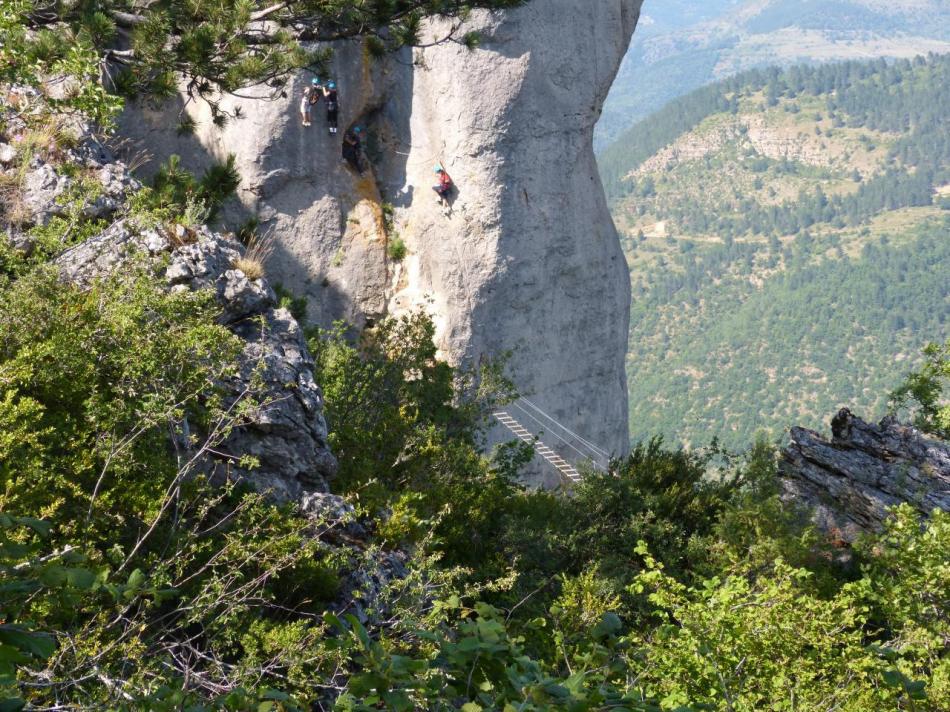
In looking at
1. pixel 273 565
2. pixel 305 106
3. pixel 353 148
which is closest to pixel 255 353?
pixel 273 565

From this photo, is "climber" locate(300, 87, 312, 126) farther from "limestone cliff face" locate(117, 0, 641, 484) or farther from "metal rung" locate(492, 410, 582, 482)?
"metal rung" locate(492, 410, 582, 482)

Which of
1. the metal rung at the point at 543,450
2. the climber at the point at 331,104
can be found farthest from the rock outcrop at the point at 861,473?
the climber at the point at 331,104

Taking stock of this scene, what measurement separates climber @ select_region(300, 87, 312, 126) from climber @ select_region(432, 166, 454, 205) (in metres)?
3.67

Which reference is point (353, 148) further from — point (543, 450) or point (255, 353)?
point (255, 353)

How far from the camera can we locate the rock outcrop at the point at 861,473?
1311 cm

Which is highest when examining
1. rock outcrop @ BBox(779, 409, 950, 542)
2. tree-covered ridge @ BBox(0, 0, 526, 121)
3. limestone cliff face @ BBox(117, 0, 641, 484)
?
tree-covered ridge @ BBox(0, 0, 526, 121)

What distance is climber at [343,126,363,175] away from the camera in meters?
24.4

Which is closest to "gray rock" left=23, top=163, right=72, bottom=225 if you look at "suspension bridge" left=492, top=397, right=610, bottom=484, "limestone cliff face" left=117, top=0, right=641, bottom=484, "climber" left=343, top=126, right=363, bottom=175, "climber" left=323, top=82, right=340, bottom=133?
"limestone cliff face" left=117, top=0, right=641, bottom=484

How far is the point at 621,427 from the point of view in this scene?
29.6 meters

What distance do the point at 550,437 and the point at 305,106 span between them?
443 inches

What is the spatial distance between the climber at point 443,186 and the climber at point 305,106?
367 cm

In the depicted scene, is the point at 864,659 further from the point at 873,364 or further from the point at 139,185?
the point at 873,364

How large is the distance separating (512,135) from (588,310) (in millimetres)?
5719

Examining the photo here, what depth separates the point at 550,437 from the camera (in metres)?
26.5
